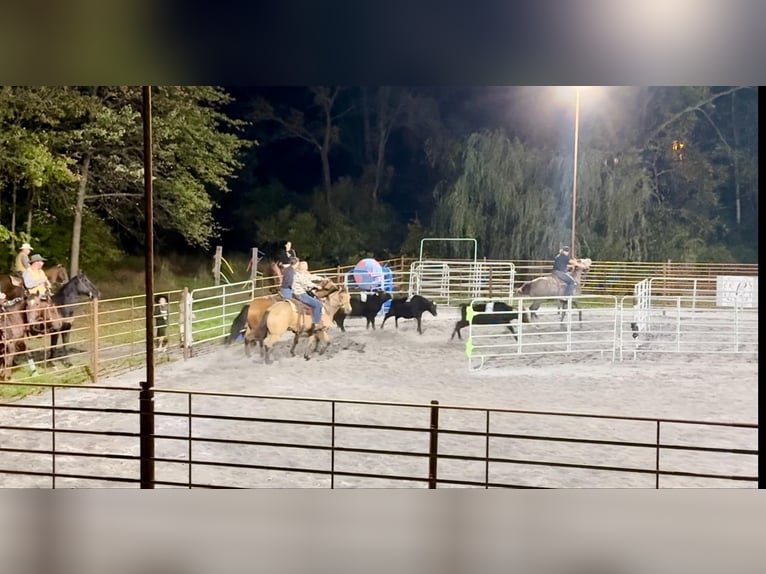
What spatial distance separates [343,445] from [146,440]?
3.00ft

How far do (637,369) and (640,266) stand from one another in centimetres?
47

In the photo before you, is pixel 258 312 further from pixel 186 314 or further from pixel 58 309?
pixel 58 309

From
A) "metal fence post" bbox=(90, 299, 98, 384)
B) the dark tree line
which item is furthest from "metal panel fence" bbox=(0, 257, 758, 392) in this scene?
the dark tree line

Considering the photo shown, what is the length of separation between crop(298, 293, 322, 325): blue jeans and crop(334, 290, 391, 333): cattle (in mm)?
80

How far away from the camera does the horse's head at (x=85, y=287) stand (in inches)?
157

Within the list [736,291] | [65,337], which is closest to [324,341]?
[65,337]

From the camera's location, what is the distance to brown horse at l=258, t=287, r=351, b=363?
3.98m

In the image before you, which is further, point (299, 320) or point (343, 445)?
point (299, 320)

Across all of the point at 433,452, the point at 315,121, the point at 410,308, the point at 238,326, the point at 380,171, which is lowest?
the point at 433,452

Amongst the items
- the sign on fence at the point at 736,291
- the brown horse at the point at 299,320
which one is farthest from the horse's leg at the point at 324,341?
Answer: the sign on fence at the point at 736,291

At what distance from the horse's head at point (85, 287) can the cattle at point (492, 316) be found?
1.69 meters

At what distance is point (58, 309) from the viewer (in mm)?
3994

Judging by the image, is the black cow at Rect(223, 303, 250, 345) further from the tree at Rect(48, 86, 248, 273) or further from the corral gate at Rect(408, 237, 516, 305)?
the corral gate at Rect(408, 237, 516, 305)
